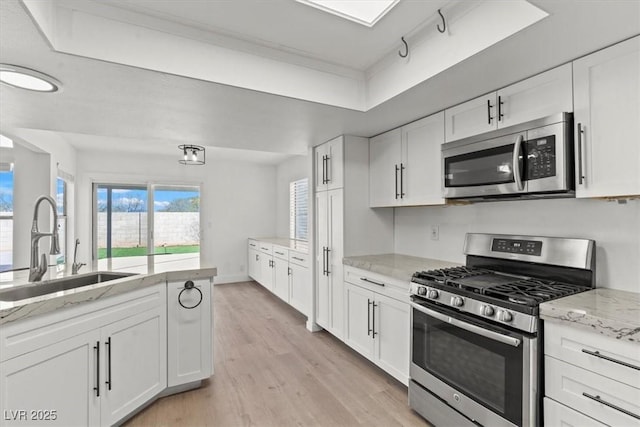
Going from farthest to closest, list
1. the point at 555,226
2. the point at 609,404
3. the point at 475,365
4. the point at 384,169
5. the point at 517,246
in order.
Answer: the point at 384,169 → the point at 517,246 → the point at 555,226 → the point at 475,365 → the point at 609,404

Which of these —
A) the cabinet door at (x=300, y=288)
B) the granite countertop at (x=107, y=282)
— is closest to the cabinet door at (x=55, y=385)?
the granite countertop at (x=107, y=282)

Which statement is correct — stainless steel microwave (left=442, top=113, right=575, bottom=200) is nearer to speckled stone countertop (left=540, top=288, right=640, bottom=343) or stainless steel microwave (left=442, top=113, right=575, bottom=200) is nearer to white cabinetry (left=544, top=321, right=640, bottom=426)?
speckled stone countertop (left=540, top=288, right=640, bottom=343)

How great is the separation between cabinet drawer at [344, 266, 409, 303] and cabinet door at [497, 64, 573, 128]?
1.27m

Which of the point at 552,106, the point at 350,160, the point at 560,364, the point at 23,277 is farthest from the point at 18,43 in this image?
the point at 560,364

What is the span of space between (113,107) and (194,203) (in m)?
3.78

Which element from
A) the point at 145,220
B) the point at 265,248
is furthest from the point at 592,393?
the point at 145,220

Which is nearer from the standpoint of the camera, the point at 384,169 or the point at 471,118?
the point at 471,118

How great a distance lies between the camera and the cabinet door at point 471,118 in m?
2.01

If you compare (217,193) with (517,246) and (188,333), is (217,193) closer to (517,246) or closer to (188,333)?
(188,333)

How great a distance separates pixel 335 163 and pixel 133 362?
2349mm

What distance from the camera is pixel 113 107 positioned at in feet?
7.69

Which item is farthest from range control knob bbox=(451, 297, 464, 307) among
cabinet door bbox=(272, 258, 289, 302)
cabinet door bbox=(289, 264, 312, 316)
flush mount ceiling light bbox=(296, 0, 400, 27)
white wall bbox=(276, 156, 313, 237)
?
white wall bbox=(276, 156, 313, 237)

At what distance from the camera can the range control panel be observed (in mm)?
1983

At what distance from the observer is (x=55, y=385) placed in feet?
5.13
